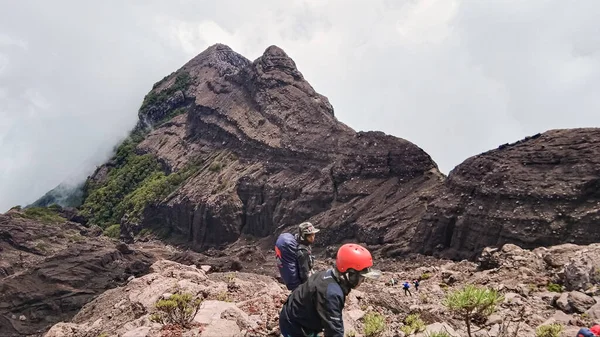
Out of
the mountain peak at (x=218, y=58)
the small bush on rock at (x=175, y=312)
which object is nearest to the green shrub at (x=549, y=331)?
the small bush on rock at (x=175, y=312)

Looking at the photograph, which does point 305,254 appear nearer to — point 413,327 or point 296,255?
point 296,255

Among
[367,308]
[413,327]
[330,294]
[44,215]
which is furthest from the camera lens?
[44,215]

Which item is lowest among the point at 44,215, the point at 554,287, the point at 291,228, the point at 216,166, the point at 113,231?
the point at 554,287

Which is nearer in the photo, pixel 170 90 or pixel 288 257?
pixel 288 257

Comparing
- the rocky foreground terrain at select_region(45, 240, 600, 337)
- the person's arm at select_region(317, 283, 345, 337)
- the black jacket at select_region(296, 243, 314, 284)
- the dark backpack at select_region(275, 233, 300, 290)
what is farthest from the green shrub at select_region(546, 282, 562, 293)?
the person's arm at select_region(317, 283, 345, 337)

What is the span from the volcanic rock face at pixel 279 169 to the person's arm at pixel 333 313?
35196 millimetres

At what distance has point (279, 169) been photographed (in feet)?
199

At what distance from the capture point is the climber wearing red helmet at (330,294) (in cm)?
570

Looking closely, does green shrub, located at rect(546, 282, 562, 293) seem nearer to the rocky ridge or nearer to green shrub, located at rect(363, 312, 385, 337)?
green shrub, located at rect(363, 312, 385, 337)

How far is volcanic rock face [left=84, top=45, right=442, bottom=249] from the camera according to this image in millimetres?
47312

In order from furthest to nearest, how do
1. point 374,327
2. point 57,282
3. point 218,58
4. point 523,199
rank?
1. point 218,58
2. point 57,282
3. point 523,199
4. point 374,327

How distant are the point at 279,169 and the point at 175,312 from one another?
5080cm

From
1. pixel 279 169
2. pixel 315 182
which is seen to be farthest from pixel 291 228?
pixel 279 169

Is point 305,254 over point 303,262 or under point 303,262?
over
